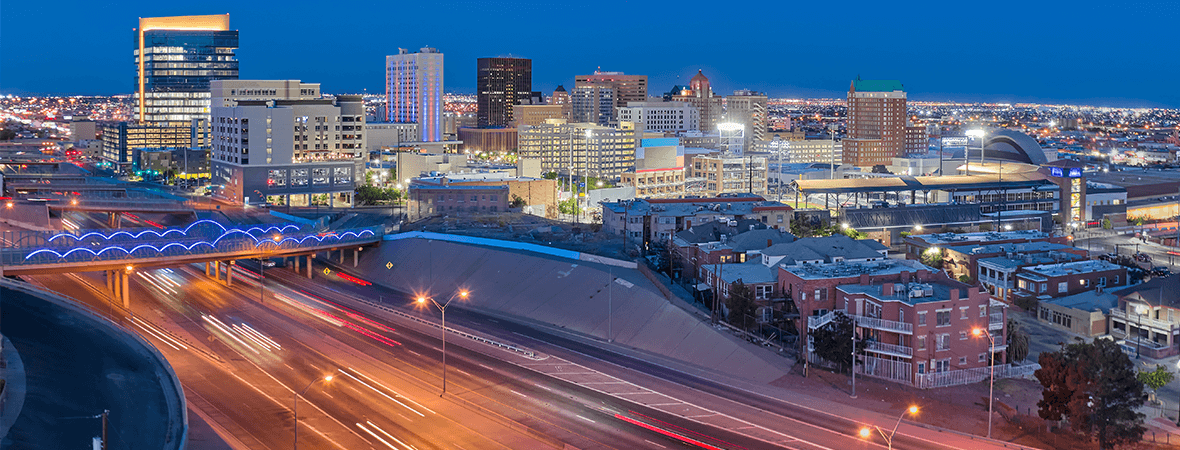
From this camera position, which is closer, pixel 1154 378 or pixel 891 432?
pixel 891 432

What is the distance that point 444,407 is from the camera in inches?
1743

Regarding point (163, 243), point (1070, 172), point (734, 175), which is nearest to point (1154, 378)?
point (163, 243)

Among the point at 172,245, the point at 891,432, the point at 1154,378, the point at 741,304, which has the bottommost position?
the point at 891,432

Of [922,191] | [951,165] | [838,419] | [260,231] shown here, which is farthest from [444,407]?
[951,165]

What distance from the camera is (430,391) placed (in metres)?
46.5

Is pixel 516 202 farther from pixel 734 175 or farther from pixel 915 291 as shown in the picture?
pixel 915 291

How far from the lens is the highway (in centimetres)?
4056

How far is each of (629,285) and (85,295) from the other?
32438 mm

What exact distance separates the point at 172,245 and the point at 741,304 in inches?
1364

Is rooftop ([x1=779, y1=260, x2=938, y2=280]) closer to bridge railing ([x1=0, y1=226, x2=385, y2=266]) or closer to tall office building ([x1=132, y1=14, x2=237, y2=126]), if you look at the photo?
bridge railing ([x1=0, y1=226, x2=385, y2=266])

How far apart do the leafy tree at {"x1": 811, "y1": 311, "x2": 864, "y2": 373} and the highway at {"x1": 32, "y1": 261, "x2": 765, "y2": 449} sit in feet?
34.7

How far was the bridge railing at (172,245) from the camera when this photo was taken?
63062mm

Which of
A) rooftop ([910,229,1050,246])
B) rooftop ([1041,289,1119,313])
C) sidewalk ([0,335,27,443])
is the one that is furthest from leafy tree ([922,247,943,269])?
sidewalk ([0,335,27,443])

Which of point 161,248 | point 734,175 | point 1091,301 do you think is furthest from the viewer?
point 734,175
